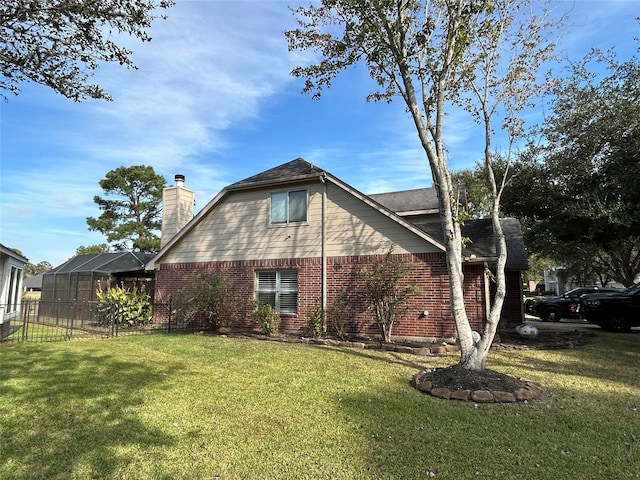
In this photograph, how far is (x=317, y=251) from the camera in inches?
487

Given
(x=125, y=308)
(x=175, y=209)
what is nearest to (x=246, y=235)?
(x=125, y=308)

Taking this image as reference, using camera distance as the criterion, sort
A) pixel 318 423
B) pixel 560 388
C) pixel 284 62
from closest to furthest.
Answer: pixel 318 423, pixel 560 388, pixel 284 62

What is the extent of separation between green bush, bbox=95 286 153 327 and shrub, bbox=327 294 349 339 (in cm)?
769

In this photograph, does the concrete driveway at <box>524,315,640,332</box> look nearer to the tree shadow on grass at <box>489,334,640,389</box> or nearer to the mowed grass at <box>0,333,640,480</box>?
the tree shadow on grass at <box>489,334,640,389</box>

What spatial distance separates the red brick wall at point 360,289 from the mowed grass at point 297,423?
99.1 inches

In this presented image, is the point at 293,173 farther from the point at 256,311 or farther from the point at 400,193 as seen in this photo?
the point at 400,193

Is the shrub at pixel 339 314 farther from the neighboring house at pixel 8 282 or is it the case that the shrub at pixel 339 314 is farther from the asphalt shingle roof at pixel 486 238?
the neighboring house at pixel 8 282

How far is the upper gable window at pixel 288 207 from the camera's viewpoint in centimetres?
1288

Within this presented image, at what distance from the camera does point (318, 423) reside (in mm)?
4609

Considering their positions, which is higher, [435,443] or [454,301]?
[454,301]

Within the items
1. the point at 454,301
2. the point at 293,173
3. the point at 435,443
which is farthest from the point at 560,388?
the point at 293,173

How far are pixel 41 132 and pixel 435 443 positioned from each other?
1257cm

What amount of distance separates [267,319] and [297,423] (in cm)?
754

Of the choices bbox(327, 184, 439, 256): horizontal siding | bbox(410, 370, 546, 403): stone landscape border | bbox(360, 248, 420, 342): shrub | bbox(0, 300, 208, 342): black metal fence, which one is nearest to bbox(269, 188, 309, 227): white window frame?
bbox(327, 184, 439, 256): horizontal siding
